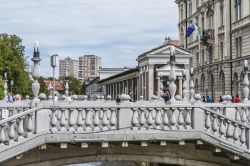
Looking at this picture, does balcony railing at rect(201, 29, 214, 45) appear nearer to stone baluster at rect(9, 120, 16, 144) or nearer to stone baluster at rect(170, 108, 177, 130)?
stone baluster at rect(170, 108, 177, 130)

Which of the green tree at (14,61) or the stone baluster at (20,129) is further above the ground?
the green tree at (14,61)

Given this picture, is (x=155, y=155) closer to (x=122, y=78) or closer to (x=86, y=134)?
(x=86, y=134)

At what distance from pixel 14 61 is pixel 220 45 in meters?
33.9

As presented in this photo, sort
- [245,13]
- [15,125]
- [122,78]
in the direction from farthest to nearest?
[122,78] < [245,13] < [15,125]

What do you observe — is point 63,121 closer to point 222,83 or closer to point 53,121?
point 53,121

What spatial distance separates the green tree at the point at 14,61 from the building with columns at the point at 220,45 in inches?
1009

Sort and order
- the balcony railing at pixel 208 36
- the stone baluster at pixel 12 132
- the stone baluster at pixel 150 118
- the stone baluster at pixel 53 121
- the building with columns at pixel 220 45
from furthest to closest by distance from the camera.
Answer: the balcony railing at pixel 208 36 → the building with columns at pixel 220 45 → the stone baluster at pixel 150 118 → the stone baluster at pixel 53 121 → the stone baluster at pixel 12 132

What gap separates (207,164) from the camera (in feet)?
57.4

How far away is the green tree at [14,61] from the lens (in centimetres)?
8275

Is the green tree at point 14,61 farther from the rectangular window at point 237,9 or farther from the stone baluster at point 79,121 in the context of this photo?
the stone baluster at point 79,121

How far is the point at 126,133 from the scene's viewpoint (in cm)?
1573

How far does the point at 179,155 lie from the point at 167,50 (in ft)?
86.0

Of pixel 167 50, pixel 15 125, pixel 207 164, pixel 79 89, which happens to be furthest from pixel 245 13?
pixel 79 89

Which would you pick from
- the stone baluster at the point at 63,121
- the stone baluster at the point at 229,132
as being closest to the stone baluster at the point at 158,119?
the stone baluster at the point at 229,132
